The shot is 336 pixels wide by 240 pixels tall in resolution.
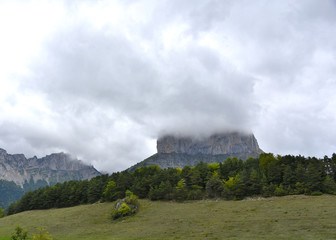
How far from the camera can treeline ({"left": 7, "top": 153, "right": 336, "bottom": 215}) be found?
7025 centimetres

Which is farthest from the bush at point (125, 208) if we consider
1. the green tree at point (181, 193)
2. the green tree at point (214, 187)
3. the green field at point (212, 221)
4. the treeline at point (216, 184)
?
the green tree at point (214, 187)

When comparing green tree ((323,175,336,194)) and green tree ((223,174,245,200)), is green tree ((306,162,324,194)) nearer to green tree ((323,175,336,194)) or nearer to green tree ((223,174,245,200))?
green tree ((323,175,336,194))

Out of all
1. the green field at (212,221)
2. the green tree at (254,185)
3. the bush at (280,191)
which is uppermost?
the green tree at (254,185)

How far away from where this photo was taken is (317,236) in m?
31.3

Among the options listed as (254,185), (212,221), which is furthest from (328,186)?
(212,221)

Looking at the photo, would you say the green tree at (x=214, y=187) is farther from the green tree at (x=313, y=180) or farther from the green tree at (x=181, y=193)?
the green tree at (x=313, y=180)

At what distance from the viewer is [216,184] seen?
80188mm

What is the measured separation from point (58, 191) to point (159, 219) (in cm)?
6679

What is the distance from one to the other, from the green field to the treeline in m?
5.33

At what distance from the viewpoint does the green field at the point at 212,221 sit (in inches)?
1470

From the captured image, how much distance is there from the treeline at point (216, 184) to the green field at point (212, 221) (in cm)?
533

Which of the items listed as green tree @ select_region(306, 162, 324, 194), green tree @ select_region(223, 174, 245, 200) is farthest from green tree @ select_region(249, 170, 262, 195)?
green tree @ select_region(306, 162, 324, 194)

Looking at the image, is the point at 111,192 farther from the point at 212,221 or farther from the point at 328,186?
the point at 328,186

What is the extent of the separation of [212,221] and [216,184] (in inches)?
1220
